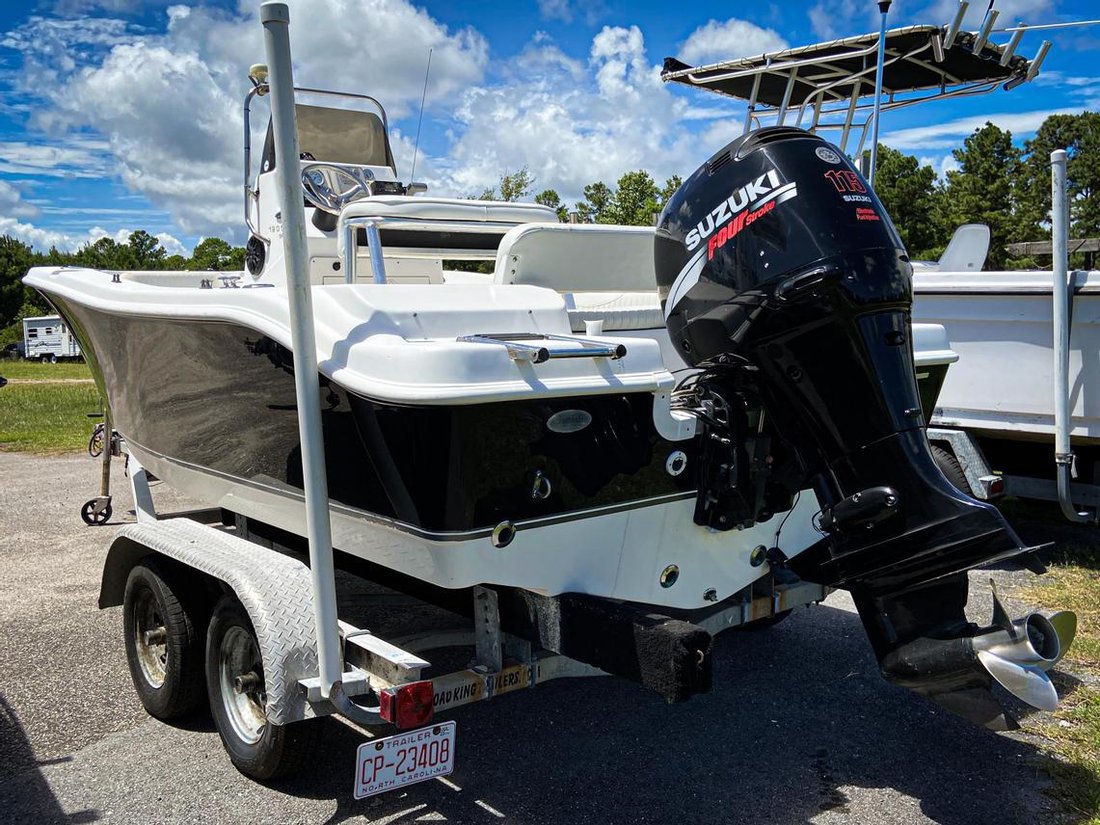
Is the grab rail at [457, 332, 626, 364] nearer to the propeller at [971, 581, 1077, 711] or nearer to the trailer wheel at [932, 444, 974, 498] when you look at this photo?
the propeller at [971, 581, 1077, 711]

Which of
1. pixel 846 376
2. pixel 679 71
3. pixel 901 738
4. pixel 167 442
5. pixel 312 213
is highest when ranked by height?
pixel 679 71

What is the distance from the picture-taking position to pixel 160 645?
3.62 metres

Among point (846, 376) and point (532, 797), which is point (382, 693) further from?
point (846, 376)

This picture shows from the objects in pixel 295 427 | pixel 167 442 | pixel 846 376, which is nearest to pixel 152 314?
pixel 167 442

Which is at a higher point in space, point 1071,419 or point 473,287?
point 473,287

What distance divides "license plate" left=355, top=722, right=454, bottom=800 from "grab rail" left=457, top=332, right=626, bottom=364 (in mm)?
997

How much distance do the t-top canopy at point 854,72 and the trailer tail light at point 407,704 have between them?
4976mm

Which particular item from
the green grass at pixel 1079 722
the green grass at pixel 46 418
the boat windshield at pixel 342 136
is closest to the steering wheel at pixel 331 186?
the boat windshield at pixel 342 136

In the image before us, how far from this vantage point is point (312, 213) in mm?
5227

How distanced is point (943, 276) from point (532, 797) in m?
4.37

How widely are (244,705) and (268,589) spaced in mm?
537

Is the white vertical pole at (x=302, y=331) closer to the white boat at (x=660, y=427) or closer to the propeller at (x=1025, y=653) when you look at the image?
the white boat at (x=660, y=427)

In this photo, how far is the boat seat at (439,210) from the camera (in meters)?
3.79

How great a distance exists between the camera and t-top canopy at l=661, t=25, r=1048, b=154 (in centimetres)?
618
